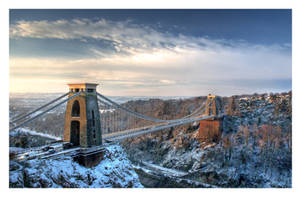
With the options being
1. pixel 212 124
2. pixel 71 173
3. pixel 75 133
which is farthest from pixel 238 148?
pixel 71 173

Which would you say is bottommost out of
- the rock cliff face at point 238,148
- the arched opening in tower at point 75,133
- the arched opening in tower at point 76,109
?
the rock cliff face at point 238,148

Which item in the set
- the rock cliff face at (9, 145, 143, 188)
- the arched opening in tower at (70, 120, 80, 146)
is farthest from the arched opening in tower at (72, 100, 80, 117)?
the rock cliff face at (9, 145, 143, 188)

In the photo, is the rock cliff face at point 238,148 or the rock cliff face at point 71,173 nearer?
the rock cliff face at point 71,173

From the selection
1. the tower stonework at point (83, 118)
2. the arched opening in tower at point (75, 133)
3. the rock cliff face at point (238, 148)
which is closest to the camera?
the tower stonework at point (83, 118)

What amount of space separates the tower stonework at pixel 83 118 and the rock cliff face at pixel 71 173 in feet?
2.38

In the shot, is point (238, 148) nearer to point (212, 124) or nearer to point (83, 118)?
point (212, 124)

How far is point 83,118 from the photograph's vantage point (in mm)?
6527

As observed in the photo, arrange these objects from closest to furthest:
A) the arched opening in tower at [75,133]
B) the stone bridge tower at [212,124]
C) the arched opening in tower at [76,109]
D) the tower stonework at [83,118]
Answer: the tower stonework at [83,118] → the arched opening in tower at [75,133] → the arched opening in tower at [76,109] → the stone bridge tower at [212,124]

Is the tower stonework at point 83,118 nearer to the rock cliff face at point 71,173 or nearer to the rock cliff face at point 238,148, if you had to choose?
the rock cliff face at point 71,173

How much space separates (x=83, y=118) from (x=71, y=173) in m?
1.63

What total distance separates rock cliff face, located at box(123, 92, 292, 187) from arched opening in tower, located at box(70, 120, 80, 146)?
6.88 metres

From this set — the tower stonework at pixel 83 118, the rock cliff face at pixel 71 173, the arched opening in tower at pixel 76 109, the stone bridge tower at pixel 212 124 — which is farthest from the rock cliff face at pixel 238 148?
the tower stonework at pixel 83 118

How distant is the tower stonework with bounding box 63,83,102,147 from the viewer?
6473mm

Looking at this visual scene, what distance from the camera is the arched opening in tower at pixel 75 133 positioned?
6737mm
